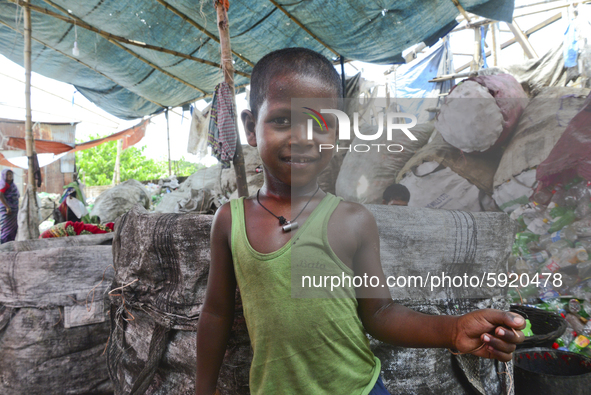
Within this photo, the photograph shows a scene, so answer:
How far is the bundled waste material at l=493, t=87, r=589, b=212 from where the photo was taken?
162 cm

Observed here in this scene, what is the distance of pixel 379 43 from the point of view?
411 centimetres

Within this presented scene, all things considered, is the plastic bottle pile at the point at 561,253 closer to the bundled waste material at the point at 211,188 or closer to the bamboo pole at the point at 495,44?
the bundled waste material at the point at 211,188

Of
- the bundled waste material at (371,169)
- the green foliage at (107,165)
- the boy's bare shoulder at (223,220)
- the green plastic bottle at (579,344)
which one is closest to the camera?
the boy's bare shoulder at (223,220)

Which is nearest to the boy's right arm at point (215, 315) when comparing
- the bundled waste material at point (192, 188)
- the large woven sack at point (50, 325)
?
the large woven sack at point (50, 325)

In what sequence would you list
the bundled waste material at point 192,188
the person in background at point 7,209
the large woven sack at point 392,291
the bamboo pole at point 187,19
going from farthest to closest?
1. the bundled waste material at point 192,188
2. the person in background at point 7,209
3. the bamboo pole at point 187,19
4. the large woven sack at point 392,291

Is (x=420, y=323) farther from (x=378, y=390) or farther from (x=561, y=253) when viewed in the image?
(x=561, y=253)

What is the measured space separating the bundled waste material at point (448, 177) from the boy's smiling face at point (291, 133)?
2.85 ft

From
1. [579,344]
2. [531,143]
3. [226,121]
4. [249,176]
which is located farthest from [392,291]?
[249,176]

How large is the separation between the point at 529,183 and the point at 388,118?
147 cm

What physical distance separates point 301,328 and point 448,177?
137 centimetres

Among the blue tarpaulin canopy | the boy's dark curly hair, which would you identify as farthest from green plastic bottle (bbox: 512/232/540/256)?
the blue tarpaulin canopy

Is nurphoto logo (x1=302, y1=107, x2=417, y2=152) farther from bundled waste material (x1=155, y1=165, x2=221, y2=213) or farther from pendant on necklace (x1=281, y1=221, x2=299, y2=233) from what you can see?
bundled waste material (x1=155, y1=165, x2=221, y2=213)

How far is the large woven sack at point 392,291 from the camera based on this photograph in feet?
3.07

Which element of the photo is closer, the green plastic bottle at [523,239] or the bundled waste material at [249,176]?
the green plastic bottle at [523,239]
